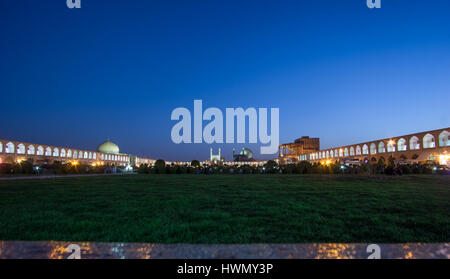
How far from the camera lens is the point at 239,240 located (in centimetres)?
246

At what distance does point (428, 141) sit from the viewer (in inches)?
1532

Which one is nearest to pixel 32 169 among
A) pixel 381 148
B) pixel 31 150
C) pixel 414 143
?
pixel 31 150

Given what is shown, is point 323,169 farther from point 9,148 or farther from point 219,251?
point 9,148

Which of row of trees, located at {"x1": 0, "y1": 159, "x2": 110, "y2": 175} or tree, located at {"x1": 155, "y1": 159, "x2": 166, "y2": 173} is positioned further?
tree, located at {"x1": 155, "y1": 159, "x2": 166, "y2": 173}

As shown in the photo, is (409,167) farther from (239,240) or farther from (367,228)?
(239,240)

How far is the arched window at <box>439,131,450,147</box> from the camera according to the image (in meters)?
35.3

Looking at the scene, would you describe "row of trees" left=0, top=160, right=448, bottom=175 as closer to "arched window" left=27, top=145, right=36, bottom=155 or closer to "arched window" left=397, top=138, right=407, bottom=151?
"arched window" left=397, top=138, right=407, bottom=151

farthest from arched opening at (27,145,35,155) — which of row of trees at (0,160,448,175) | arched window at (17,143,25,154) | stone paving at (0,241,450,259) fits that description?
stone paving at (0,241,450,259)

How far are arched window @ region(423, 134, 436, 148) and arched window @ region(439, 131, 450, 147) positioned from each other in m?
1.30
